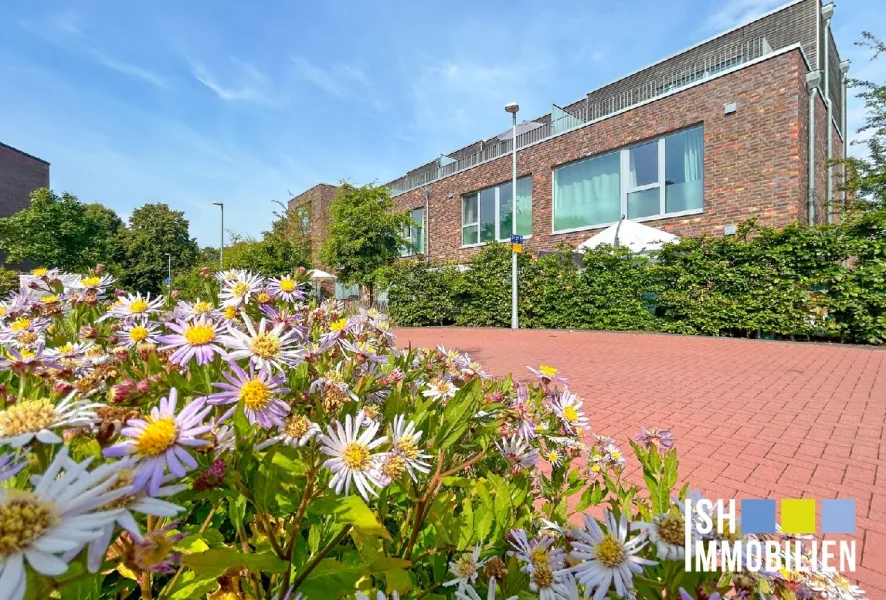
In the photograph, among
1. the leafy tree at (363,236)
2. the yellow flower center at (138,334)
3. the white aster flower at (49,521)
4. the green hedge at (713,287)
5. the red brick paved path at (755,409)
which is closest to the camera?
the white aster flower at (49,521)

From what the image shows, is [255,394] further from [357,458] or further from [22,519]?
[22,519]

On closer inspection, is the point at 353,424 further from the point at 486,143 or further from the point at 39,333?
the point at 486,143

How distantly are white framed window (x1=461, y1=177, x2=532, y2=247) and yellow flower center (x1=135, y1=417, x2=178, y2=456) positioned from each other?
15.1 meters

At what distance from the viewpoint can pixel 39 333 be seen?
1216 millimetres

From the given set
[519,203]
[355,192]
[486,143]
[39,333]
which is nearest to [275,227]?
[355,192]

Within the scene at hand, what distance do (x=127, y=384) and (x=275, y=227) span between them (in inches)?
906

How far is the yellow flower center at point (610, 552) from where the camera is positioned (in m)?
0.65

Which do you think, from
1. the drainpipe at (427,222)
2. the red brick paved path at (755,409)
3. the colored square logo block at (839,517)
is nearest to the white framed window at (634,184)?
the red brick paved path at (755,409)

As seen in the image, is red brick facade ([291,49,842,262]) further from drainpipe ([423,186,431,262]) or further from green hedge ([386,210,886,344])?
drainpipe ([423,186,431,262])

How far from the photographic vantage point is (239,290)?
125 centimetres

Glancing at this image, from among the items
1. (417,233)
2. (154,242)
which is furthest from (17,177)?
(417,233)

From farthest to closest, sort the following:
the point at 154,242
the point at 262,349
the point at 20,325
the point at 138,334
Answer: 1. the point at 154,242
2. the point at 20,325
3. the point at 138,334
4. the point at 262,349

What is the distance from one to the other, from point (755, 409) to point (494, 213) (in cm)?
1328

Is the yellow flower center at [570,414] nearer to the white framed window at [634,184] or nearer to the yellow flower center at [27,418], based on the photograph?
the yellow flower center at [27,418]
